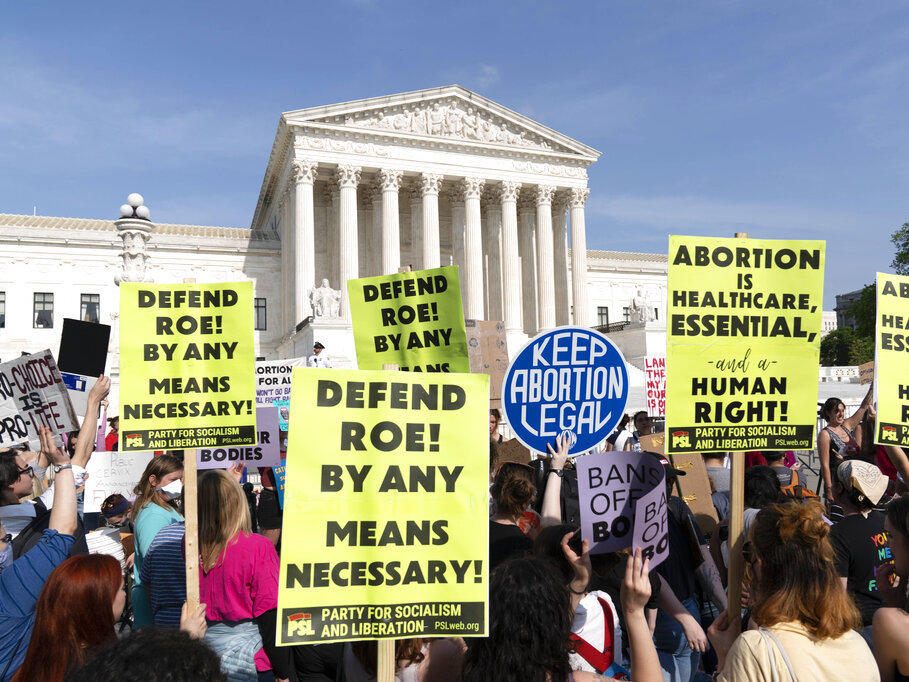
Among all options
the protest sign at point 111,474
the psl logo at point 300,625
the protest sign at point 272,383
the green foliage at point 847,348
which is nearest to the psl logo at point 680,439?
the psl logo at point 300,625

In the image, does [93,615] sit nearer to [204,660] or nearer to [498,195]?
[204,660]

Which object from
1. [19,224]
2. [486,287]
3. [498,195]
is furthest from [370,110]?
[19,224]

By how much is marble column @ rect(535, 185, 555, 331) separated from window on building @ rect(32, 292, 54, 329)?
3040 centimetres

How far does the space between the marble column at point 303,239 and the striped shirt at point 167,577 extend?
3751 centimetres

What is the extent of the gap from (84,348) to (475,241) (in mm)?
40134

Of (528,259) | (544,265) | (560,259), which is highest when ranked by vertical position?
(528,259)

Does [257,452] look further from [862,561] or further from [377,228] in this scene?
[377,228]

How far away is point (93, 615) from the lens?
298cm

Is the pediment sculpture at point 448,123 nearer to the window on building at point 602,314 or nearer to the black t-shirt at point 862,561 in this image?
the window on building at point 602,314

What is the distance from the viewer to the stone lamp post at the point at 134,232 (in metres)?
20.2

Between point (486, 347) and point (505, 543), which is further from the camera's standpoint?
point (486, 347)

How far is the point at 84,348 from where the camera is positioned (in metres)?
6.95

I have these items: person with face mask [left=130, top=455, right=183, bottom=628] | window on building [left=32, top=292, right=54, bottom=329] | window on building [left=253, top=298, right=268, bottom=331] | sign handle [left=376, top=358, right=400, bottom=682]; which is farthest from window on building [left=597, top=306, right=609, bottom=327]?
sign handle [left=376, top=358, right=400, bottom=682]

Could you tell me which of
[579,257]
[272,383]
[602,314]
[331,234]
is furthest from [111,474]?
[602,314]
